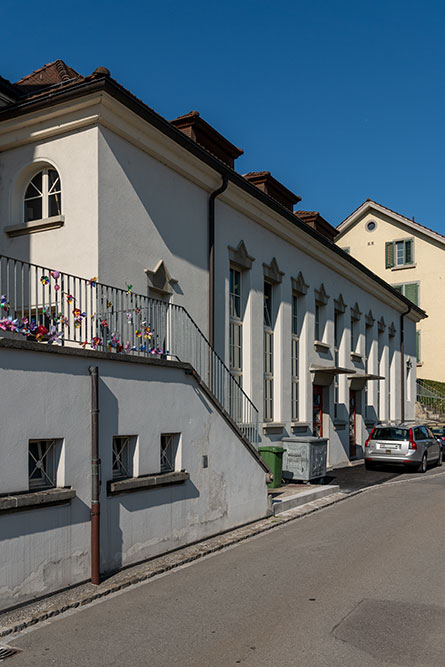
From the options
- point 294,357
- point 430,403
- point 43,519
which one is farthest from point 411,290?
point 43,519

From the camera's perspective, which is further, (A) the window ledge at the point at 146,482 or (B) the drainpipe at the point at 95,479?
(A) the window ledge at the point at 146,482

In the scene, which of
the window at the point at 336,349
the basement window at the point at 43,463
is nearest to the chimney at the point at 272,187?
the window at the point at 336,349

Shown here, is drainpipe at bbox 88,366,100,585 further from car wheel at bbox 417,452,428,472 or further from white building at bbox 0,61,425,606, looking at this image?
car wheel at bbox 417,452,428,472

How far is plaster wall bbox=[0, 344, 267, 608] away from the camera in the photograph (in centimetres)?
695

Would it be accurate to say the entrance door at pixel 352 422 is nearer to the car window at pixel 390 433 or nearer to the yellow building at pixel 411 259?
the car window at pixel 390 433

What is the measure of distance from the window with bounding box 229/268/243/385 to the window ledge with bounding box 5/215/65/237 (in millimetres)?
5185

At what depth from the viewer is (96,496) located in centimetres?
789

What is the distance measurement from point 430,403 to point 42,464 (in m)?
32.5

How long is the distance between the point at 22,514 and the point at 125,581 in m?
1.62

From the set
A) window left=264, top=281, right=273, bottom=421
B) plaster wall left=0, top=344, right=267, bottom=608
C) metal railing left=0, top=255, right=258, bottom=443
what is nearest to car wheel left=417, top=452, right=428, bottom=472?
window left=264, top=281, right=273, bottom=421

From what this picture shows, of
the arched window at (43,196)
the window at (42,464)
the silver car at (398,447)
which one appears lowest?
the silver car at (398,447)

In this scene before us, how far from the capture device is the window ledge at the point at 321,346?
20.8 metres

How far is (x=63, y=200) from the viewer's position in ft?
37.8

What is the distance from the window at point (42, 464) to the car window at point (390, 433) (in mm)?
14857
